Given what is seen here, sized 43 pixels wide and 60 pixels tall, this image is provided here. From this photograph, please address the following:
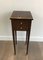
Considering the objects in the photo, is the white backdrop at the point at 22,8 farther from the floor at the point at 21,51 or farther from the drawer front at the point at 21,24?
the drawer front at the point at 21,24

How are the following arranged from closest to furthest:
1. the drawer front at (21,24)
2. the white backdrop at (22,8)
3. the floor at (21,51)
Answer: the drawer front at (21,24), the floor at (21,51), the white backdrop at (22,8)

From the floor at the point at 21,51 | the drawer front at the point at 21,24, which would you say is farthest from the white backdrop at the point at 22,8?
the drawer front at the point at 21,24

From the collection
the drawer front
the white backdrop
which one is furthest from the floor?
the drawer front

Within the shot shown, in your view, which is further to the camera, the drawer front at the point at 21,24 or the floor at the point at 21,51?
the floor at the point at 21,51

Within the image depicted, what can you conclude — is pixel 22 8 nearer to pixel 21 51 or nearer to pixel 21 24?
pixel 21 24

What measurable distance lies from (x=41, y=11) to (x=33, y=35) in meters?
0.62

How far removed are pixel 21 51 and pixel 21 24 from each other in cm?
66

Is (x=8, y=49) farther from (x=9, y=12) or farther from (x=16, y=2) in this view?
(x=16, y=2)

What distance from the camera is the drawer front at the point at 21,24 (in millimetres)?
2053

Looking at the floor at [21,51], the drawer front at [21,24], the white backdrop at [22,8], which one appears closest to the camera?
the drawer front at [21,24]

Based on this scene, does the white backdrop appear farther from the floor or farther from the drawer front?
the drawer front

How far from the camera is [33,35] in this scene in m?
2.87

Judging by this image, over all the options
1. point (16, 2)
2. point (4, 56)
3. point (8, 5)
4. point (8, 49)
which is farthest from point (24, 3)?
point (4, 56)

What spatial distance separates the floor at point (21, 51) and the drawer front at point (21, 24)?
0.57 meters
